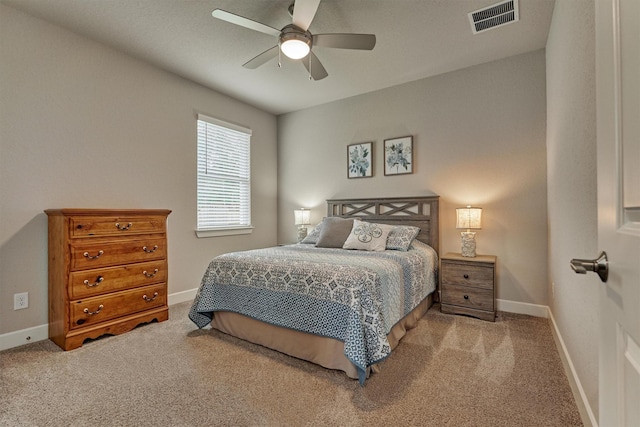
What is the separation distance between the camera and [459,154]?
3494 mm

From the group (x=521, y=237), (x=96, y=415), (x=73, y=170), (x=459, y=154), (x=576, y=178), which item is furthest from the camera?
(x=459, y=154)

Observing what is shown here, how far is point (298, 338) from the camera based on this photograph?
2.21 meters

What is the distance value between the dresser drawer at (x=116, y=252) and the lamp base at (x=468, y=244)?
3.10 metres

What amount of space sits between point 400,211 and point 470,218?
893mm

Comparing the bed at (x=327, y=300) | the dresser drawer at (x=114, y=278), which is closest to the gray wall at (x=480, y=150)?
the bed at (x=327, y=300)

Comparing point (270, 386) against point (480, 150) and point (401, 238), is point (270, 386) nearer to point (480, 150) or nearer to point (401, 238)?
point (401, 238)

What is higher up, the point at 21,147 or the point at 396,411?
the point at 21,147

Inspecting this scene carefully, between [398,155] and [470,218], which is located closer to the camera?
[470,218]

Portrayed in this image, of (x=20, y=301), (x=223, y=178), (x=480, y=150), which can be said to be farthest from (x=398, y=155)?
(x=20, y=301)

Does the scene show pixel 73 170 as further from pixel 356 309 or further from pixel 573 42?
pixel 573 42

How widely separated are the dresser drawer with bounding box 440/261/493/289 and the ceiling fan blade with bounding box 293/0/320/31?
255 centimetres

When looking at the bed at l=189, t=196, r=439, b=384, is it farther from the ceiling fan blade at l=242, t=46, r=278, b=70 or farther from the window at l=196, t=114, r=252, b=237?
the ceiling fan blade at l=242, t=46, r=278, b=70

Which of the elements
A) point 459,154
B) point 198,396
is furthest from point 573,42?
point 198,396

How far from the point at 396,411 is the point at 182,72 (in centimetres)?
387
